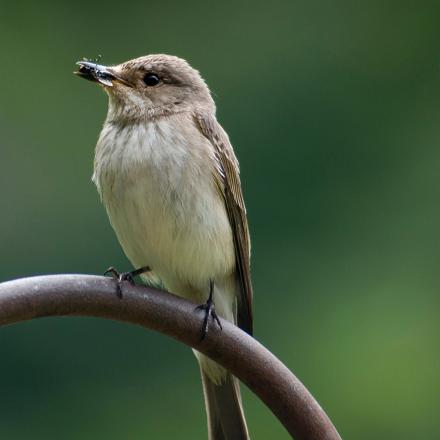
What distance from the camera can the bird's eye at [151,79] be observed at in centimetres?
569

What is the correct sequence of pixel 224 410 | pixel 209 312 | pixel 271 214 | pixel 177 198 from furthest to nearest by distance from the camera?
pixel 271 214 < pixel 177 198 < pixel 224 410 < pixel 209 312

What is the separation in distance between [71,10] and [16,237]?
7.55 feet

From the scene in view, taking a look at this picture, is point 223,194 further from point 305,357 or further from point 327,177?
point 327,177

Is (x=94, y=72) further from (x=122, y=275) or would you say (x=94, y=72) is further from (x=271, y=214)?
(x=271, y=214)

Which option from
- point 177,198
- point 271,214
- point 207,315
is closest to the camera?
point 207,315

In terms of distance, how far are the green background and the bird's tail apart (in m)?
3.73

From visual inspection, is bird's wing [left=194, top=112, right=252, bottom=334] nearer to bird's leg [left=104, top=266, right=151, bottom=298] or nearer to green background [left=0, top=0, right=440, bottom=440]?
bird's leg [left=104, top=266, right=151, bottom=298]

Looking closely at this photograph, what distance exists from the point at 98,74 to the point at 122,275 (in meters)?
1.03

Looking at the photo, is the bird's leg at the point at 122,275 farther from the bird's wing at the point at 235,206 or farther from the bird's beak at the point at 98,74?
the bird's beak at the point at 98,74

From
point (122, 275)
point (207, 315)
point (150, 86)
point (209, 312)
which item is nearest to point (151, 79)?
point (150, 86)

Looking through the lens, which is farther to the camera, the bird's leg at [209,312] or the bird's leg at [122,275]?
the bird's leg at [209,312]

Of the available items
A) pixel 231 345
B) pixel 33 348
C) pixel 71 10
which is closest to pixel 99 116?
pixel 71 10

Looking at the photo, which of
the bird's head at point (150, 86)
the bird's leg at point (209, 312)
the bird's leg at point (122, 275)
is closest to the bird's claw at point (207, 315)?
the bird's leg at point (209, 312)

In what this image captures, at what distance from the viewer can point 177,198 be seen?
5.15 meters
